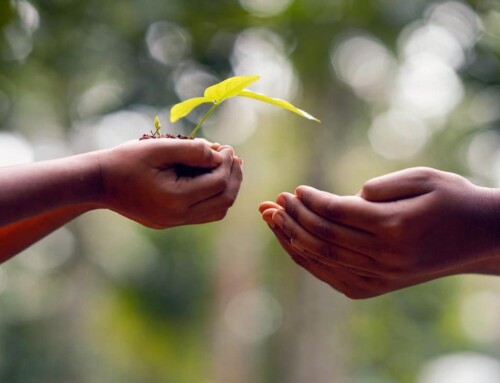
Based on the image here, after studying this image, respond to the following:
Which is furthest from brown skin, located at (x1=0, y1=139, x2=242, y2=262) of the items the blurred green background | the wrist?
the blurred green background

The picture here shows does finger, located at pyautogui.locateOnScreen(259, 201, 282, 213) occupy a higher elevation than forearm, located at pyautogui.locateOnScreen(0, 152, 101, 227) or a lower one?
lower

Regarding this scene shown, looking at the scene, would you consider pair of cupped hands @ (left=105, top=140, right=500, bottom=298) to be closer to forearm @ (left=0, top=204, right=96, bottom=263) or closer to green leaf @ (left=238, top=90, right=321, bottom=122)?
green leaf @ (left=238, top=90, right=321, bottom=122)

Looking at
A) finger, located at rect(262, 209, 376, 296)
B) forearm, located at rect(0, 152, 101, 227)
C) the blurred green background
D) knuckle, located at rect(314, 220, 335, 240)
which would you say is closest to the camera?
forearm, located at rect(0, 152, 101, 227)

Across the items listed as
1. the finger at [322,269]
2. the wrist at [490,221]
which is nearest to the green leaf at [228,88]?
the finger at [322,269]

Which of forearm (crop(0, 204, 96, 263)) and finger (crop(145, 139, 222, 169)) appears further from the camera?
forearm (crop(0, 204, 96, 263))

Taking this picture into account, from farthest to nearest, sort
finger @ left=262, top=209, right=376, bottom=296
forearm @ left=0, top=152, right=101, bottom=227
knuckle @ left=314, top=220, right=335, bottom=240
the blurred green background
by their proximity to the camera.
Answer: the blurred green background < finger @ left=262, top=209, right=376, bottom=296 < knuckle @ left=314, top=220, right=335, bottom=240 < forearm @ left=0, top=152, right=101, bottom=227

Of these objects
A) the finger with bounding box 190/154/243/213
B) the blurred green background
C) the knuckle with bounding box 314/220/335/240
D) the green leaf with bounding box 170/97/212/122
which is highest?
the green leaf with bounding box 170/97/212/122

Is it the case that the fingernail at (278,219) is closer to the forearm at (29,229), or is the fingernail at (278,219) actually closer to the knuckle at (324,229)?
the knuckle at (324,229)
